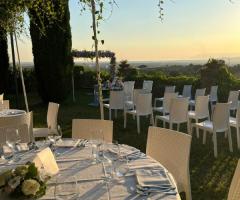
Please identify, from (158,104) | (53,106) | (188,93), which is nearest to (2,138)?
(53,106)

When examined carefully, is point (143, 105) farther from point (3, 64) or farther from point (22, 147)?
point (3, 64)

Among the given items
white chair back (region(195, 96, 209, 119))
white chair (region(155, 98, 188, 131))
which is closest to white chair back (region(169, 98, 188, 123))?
white chair (region(155, 98, 188, 131))


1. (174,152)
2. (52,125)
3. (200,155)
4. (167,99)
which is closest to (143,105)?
(167,99)

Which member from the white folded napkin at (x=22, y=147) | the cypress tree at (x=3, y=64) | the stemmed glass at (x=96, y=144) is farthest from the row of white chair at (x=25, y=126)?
the cypress tree at (x=3, y=64)

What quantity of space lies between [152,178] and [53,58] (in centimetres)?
1033

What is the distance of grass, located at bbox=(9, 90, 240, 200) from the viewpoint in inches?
179

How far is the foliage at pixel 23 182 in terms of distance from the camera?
2051mm

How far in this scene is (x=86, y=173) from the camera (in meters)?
2.67

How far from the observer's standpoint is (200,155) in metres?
5.96

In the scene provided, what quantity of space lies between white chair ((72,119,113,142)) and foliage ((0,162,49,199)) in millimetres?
1901

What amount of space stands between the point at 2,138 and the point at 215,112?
329 cm

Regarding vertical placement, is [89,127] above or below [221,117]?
above

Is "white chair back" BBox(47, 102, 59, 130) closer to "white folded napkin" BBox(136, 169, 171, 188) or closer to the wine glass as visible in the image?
the wine glass

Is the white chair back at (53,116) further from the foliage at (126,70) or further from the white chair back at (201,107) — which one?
the foliage at (126,70)
